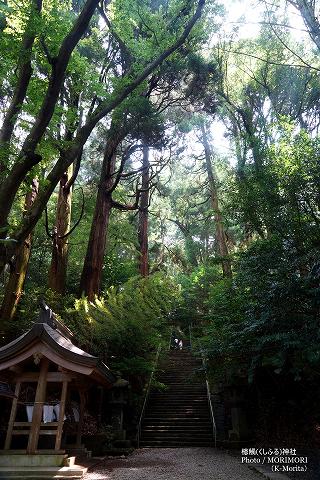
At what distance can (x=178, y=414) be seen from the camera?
12.1m

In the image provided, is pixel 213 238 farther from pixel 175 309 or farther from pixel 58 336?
pixel 58 336

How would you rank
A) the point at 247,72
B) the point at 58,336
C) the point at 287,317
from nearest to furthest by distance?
the point at 287,317 < the point at 58,336 < the point at 247,72

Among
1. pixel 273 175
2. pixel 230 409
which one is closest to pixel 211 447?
pixel 230 409

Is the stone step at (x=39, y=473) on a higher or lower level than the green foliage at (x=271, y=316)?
lower

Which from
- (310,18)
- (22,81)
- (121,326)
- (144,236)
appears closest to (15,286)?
(121,326)

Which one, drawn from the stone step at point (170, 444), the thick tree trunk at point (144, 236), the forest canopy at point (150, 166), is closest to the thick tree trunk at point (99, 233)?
the forest canopy at point (150, 166)

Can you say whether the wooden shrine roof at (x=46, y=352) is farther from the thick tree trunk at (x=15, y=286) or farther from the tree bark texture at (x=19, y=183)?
the thick tree trunk at (x=15, y=286)

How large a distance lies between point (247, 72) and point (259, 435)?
13349 millimetres

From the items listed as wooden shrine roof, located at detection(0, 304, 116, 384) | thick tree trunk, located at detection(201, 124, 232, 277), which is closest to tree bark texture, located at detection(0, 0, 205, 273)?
wooden shrine roof, located at detection(0, 304, 116, 384)

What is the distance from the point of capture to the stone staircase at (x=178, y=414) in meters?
10.7

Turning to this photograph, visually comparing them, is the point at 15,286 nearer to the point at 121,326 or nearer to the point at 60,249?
the point at 60,249

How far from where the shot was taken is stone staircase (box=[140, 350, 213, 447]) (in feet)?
35.0

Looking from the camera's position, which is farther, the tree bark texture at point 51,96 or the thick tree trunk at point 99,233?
the thick tree trunk at point 99,233

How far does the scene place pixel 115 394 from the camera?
10547mm
